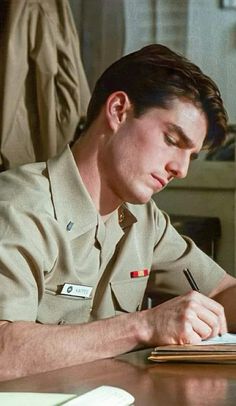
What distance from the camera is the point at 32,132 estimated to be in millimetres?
2496

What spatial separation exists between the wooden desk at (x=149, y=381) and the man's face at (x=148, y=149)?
452 millimetres

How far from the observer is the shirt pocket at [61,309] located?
1970 millimetres

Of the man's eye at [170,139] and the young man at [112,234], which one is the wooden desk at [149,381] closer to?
the young man at [112,234]

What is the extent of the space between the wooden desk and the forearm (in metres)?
0.03

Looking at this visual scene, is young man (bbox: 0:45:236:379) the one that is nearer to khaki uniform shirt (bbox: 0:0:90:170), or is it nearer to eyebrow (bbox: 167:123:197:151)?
eyebrow (bbox: 167:123:197:151)

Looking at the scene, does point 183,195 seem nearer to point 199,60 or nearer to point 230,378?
point 199,60

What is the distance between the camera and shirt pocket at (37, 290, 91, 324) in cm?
197

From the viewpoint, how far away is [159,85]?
2.04 m

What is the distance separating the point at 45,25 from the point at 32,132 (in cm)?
28

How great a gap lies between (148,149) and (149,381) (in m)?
0.64

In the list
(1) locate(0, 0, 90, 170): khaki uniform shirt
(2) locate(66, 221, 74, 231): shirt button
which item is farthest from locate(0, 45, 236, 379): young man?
(1) locate(0, 0, 90, 170): khaki uniform shirt

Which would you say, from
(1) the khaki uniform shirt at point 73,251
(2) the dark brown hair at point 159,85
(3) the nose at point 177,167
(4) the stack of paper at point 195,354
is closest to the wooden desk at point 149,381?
(4) the stack of paper at point 195,354

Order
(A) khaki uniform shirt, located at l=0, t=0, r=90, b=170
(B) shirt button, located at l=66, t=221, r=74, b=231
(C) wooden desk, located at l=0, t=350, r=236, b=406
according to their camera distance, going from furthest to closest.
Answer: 1. (A) khaki uniform shirt, located at l=0, t=0, r=90, b=170
2. (B) shirt button, located at l=66, t=221, r=74, b=231
3. (C) wooden desk, located at l=0, t=350, r=236, b=406

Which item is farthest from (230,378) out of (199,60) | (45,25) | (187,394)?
(45,25)
